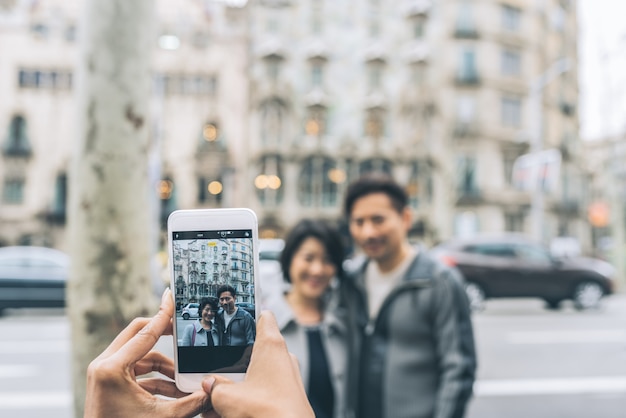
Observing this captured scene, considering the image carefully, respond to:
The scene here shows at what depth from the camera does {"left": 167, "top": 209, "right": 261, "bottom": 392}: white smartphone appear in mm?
1136

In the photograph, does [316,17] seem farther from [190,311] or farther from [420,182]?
[190,311]

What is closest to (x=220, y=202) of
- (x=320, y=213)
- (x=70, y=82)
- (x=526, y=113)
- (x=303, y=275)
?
(x=320, y=213)

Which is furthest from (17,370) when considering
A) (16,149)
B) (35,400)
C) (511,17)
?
→ (511,17)

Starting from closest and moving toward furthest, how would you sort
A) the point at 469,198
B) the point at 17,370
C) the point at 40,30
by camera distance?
the point at 17,370 < the point at 40,30 < the point at 469,198

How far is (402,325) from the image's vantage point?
8.27 feet

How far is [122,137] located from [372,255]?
4.20 ft

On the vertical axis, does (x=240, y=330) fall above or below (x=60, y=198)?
below

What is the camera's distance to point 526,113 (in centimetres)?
3191

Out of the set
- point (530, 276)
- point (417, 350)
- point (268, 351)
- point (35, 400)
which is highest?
point (268, 351)

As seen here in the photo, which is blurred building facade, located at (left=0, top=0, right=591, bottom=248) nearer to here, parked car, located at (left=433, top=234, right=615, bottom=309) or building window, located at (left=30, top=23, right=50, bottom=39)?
building window, located at (left=30, top=23, right=50, bottom=39)

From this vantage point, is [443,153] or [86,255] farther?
[443,153]

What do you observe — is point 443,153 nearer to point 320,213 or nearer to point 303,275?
point 320,213

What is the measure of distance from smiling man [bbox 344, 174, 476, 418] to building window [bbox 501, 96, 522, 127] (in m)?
30.8

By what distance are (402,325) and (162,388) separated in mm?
1535
